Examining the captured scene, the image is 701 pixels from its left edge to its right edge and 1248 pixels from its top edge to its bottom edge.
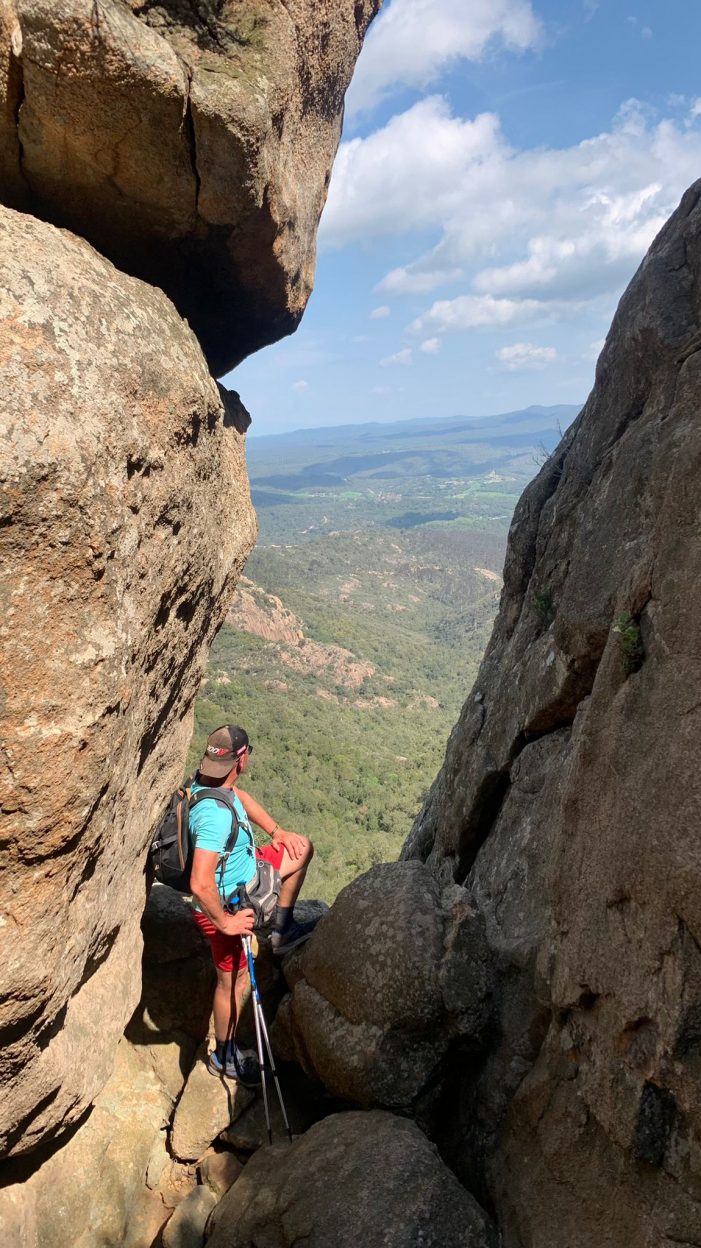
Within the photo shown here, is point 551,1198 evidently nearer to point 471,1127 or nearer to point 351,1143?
point 471,1127

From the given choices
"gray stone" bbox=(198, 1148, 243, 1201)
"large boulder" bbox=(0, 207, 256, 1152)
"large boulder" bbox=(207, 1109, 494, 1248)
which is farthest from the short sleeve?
"gray stone" bbox=(198, 1148, 243, 1201)

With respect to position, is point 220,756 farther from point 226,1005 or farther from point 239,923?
point 226,1005

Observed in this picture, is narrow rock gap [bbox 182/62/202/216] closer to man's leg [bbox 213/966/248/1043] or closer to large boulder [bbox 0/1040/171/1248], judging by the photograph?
man's leg [bbox 213/966/248/1043]

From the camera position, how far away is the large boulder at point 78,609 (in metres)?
4.23

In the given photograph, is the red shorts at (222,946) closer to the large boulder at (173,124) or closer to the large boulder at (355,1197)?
the large boulder at (355,1197)

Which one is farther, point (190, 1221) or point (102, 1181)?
point (102, 1181)

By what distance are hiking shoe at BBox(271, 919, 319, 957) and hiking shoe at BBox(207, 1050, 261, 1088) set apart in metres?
0.96

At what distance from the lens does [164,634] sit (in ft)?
19.3

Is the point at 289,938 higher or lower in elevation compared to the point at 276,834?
lower

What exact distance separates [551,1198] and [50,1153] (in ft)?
13.2

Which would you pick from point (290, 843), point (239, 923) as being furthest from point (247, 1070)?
point (290, 843)

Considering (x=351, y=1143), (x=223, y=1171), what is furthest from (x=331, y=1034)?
(x=223, y=1171)

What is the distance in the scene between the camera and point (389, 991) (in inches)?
236

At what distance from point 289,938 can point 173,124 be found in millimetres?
7460
